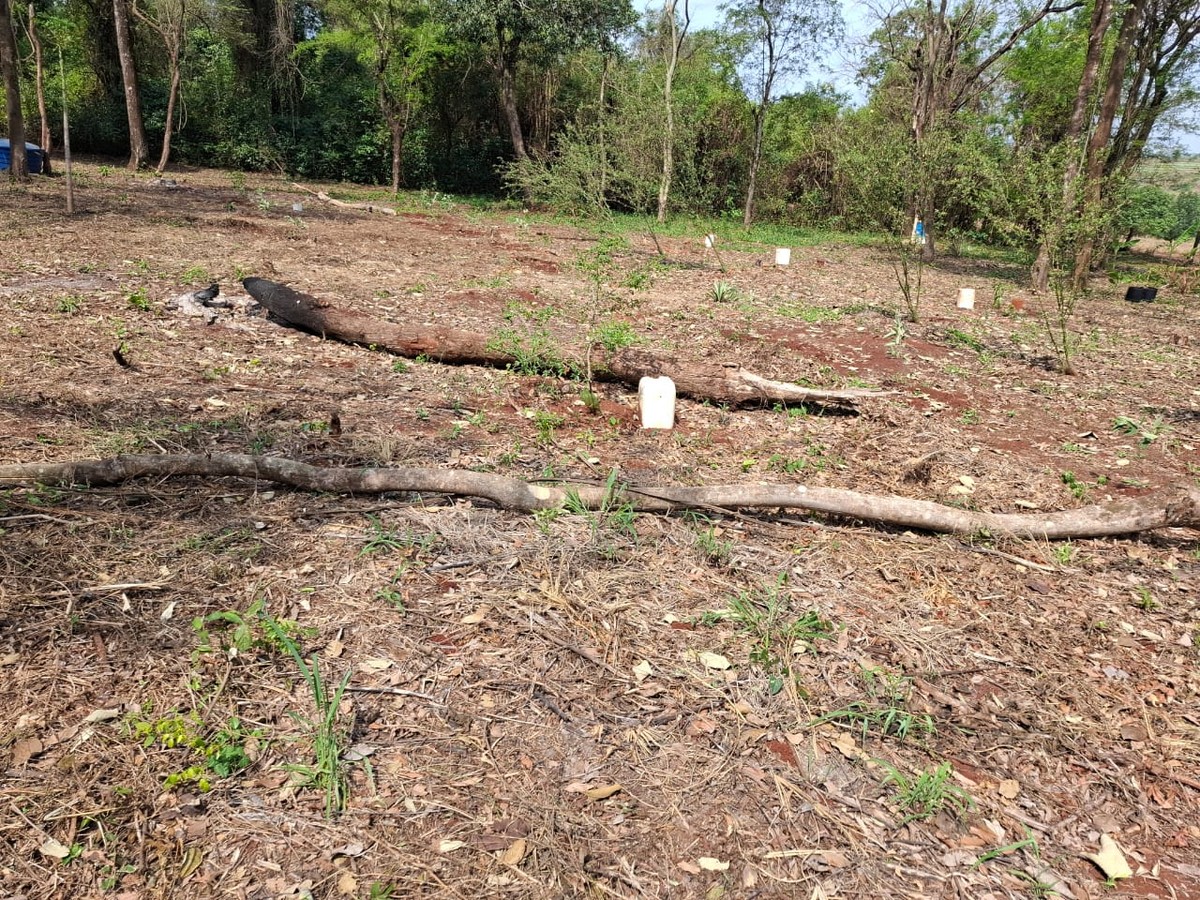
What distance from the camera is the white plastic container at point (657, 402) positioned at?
4777mm

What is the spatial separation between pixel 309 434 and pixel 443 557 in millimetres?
1574

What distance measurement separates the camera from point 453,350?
587 centimetres

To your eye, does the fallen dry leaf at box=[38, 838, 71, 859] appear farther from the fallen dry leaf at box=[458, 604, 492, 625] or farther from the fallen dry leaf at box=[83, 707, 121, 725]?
the fallen dry leaf at box=[458, 604, 492, 625]

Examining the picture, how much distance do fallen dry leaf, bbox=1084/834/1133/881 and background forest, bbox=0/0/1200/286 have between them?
12160mm

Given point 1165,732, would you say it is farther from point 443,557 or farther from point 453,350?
point 453,350

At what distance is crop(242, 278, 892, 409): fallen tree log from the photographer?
17.7 feet

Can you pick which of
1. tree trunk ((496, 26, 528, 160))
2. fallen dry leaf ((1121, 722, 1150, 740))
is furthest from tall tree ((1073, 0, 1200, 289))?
tree trunk ((496, 26, 528, 160))

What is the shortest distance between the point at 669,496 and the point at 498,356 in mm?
2729

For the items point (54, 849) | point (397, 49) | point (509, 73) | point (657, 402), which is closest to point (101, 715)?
point (54, 849)

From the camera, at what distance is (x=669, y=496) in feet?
11.5

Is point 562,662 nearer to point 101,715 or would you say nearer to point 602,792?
point 602,792

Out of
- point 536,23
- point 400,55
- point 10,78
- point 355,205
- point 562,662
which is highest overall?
point 536,23

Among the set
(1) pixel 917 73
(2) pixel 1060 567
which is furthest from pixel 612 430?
(1) pixel 917 73

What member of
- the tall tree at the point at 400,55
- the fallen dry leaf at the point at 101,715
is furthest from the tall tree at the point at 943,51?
the fallen dry leaf at the point at 101,715
